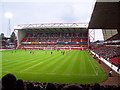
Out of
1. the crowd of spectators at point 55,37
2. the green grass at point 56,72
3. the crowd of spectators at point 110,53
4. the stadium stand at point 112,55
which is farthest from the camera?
A: the crowd of spectators at point 55,37

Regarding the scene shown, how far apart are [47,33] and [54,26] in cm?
2037

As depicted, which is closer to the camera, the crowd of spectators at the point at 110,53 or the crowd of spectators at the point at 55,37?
the crowd of spectators at the point at 110,53

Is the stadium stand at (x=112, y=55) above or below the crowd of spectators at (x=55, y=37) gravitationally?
below

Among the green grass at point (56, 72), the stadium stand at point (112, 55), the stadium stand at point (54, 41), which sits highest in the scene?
the stadium stand at point (54, 41)

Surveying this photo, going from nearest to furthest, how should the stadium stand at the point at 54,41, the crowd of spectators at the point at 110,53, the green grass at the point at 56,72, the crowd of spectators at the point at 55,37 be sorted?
the green grass at the point at 56,72
the crowd of spectators at the point at 110,53
the stadium stand at the point at 54,41
the crowd of spectators at the point at 55,37

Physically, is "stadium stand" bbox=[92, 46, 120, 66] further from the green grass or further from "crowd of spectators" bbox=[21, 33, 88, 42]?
"crowd of spectators" bbox=[21, 33, 88, 42]

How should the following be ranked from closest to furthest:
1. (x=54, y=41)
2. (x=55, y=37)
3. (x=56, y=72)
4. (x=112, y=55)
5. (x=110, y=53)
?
(x=56, y=72) < (x=112, y=55) < (x=110, y=53) < (x=54, y=41) < (x=55, y=37)

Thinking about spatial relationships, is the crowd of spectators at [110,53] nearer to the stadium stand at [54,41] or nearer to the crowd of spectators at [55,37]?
the stadium stand at [54,41]

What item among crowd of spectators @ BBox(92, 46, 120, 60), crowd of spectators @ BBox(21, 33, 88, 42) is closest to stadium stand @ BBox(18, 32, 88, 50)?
crowd of spectators @ BBox(21, 33, 88, 42)

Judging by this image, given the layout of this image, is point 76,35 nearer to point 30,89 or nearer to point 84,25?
point 84,25

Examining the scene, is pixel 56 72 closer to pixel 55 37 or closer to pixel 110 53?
pixel 110 53

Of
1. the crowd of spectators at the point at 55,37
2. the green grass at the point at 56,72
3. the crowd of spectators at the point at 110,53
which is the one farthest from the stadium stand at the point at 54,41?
the green grass at the point at 56,72

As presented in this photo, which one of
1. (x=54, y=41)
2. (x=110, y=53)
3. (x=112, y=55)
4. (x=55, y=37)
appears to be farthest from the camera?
(x=55, y=37)

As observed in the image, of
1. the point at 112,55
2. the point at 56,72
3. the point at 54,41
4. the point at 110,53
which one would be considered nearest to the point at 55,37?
the point at 54,41
